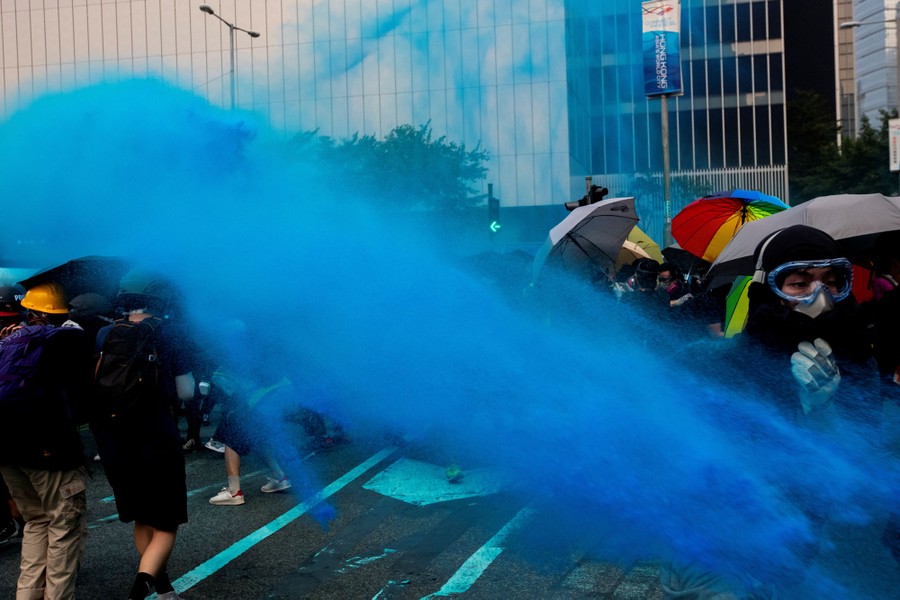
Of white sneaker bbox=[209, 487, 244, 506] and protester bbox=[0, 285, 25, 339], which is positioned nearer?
protester bbox=[0, 285, 25, 339]

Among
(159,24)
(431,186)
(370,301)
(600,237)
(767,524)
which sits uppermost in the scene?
(159,24)

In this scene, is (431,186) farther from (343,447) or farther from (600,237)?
A: (343,447)

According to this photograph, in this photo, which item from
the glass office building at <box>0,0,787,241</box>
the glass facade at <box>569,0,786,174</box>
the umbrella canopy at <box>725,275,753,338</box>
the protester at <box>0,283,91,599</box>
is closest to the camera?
the protester at <box>0,283,91,599</box>

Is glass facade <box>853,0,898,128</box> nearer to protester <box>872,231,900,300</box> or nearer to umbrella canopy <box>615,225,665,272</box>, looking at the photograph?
umbrella canopy <box>615,225,665,272</box>

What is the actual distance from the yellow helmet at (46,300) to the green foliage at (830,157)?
33.6 metres

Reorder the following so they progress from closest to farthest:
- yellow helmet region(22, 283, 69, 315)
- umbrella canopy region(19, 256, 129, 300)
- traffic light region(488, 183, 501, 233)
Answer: yellow helmet region(22, 283, 69, 315)
umbrella canopy region(19, 256, 129, 300)
traffic light region(488, 183, 501, 233)

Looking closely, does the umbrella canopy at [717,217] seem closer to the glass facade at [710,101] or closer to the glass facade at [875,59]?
the glass facade at [710,101]

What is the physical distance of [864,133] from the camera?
34875 millimetres

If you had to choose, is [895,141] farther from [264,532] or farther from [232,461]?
[264,532]

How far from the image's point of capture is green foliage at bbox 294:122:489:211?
6.49 metres

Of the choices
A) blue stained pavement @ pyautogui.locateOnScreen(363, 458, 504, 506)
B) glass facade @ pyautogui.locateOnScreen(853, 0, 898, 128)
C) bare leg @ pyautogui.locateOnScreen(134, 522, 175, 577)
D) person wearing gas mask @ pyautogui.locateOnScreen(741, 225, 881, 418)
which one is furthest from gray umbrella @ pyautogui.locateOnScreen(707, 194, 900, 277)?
glass facade @ pyautogui.locateOnScreen(853, 0, 898, 128)

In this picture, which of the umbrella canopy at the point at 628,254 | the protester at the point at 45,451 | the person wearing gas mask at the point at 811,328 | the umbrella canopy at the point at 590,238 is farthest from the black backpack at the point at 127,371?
A: the umbrella canopy at the point at 628,254

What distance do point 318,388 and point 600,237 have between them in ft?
9.73

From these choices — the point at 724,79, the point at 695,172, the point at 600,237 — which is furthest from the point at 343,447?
the point at 724,79
